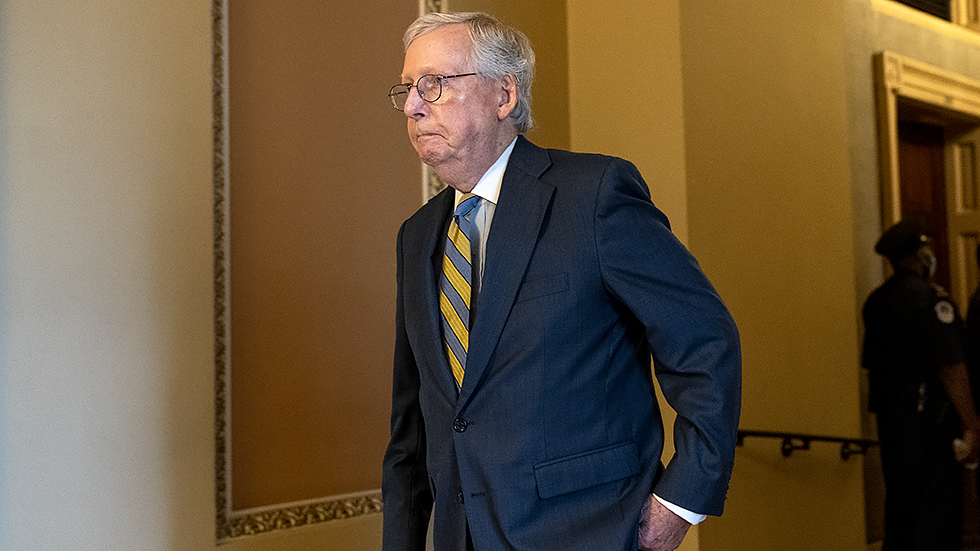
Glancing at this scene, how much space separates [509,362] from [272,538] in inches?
53.6

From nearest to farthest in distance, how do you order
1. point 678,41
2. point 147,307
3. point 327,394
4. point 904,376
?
point 147,307 → point 327,394 → point 678,41 → point 904,376

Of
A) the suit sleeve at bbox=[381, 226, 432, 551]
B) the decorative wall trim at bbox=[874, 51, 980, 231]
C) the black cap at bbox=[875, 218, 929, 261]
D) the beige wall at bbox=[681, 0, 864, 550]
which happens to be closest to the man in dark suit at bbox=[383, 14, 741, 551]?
the suit sleeve at bbox=[381, 226, 432, 551]

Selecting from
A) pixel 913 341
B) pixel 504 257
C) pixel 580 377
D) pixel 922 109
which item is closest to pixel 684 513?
pixel 580 377

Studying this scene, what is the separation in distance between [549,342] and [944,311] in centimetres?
288

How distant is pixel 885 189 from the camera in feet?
14.3

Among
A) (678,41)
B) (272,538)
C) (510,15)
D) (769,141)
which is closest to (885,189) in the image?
(769,141)

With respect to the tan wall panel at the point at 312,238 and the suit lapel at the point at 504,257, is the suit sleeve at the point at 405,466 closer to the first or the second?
the suit lapel at the point at 504,257

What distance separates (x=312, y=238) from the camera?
256cm

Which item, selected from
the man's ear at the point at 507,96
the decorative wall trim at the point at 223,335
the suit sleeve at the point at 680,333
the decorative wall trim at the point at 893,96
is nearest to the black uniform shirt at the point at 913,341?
the decorative wall trim at the point at 893,96

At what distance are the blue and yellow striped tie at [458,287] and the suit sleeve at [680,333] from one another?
25 centimetres

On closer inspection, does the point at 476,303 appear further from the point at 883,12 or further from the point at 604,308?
the point at 883,12

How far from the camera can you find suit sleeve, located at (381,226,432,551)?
162 centimetres

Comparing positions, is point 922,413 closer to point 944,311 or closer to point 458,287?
point 944,311

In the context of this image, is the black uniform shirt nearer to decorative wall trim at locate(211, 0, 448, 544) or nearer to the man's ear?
decorative wall trim at locate(211, 0, 448, 544)
